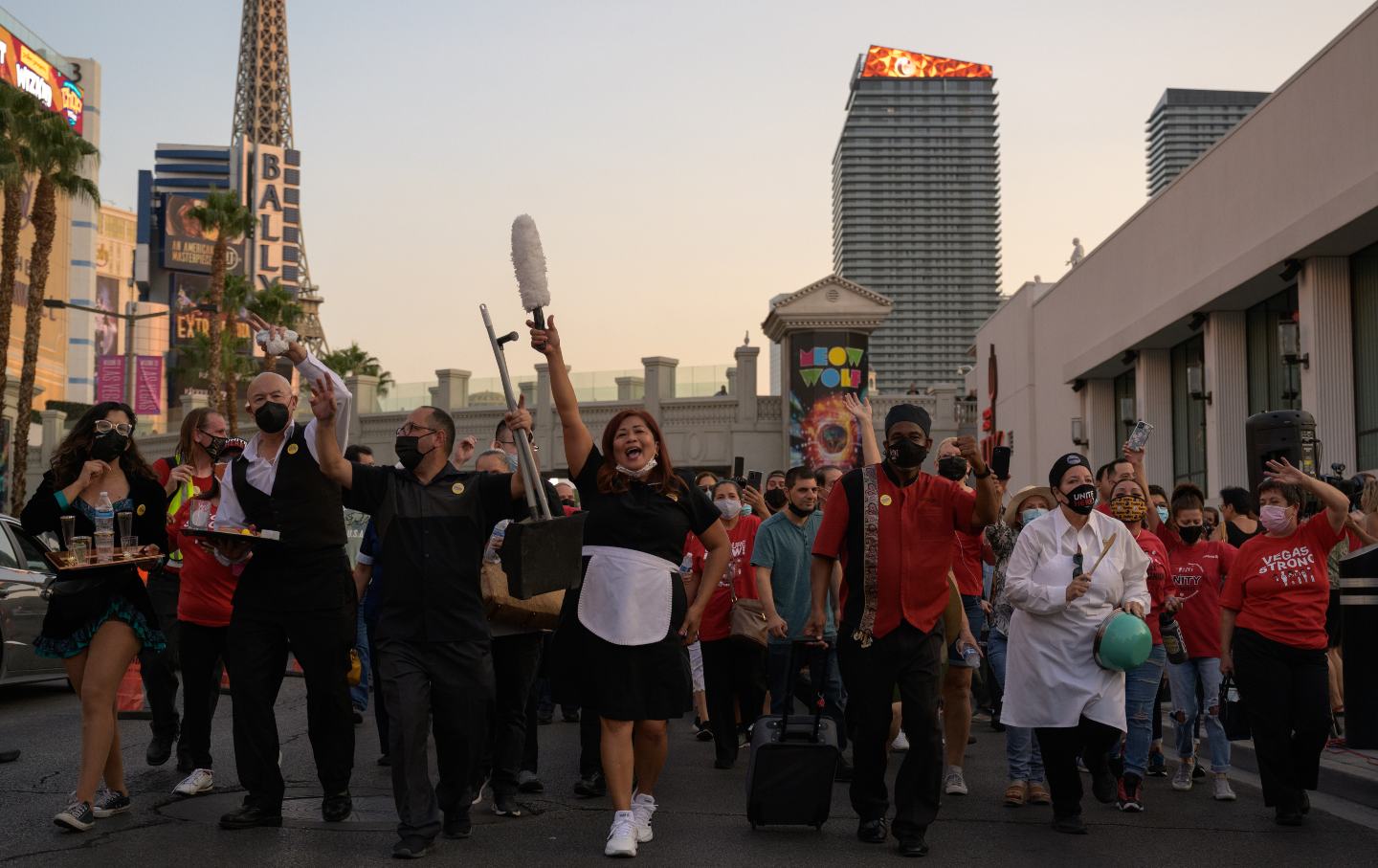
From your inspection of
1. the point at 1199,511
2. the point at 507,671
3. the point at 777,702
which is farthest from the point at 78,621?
the point at 1199,511

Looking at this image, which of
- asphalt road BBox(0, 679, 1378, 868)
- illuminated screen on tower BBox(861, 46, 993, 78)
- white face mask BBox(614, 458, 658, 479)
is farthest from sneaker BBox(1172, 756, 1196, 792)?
illuminated screen on tower BBox(861, 46, 993, 78)

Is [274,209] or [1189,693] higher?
[274,209]

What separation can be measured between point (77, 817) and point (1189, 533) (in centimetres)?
683

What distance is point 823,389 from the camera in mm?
58562

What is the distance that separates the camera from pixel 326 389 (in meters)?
6.84

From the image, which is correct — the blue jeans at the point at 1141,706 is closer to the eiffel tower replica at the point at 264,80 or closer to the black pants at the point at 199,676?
the black pants at the point at 199,676

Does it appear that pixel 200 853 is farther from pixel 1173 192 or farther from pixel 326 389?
pixel 1173 192

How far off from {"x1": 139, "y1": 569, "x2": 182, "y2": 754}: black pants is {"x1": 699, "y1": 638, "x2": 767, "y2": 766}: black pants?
344 centimetres

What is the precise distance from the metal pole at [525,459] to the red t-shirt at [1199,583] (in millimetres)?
4706

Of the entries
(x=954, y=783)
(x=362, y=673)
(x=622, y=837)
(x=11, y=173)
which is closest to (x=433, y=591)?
(x=622, y=837)

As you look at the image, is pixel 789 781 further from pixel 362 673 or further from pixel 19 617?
pixel 19 617

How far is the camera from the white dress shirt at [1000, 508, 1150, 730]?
24.4 feet

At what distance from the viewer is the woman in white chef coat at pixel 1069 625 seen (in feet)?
24.4

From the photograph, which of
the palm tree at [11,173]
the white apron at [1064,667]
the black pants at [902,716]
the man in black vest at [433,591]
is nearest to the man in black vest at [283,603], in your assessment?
the man in black vest at [433,591]
